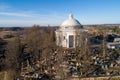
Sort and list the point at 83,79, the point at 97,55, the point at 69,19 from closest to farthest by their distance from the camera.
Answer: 1. the point at 83,79
2. the point at 97,55
3. the point at 69,19

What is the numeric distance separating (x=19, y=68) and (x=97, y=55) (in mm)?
8750

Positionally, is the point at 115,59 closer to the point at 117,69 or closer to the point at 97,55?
the point at 97,55

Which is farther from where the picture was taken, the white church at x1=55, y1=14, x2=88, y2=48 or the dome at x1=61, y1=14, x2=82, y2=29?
the dome at x1=61, y1=14, x2=82, y2=29

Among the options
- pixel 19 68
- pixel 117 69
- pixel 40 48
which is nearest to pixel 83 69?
pixel 117 69

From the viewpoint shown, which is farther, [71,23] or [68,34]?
[71,23]

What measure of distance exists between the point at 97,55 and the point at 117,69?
4.87 metres

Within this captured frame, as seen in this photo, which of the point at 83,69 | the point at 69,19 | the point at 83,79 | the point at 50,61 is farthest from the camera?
the point at 69,19

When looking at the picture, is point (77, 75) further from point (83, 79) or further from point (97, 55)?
point (97, 55)

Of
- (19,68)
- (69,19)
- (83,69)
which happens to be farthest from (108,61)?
(69,19)

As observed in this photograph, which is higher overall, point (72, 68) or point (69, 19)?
point (69, 19)

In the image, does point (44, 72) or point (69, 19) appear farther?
point (69, 19)

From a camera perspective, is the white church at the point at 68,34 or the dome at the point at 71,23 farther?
the dome at the point at 71,23

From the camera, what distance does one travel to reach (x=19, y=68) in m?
18.2

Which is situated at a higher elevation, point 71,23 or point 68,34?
point 71,23
